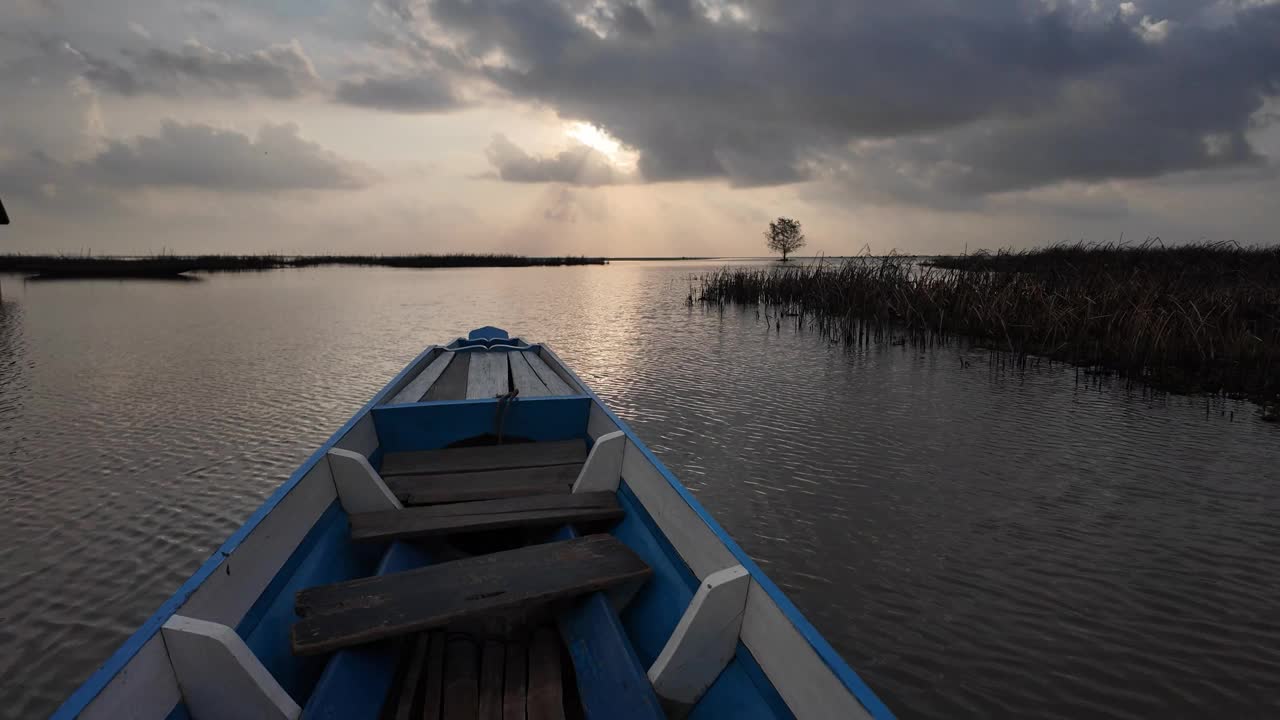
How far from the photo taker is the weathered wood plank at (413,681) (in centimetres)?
190

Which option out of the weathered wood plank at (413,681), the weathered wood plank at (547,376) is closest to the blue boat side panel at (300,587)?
the weathered wood plank at (413,681)

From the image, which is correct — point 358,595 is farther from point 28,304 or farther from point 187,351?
point 28,304

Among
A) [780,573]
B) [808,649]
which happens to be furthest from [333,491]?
[780,573]

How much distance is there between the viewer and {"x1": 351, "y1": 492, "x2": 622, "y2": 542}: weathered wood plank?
9.49 feet

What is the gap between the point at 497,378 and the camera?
5.78 meters

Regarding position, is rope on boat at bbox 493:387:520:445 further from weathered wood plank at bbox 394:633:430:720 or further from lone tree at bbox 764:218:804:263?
lone tree at bbox 764:218:804:263

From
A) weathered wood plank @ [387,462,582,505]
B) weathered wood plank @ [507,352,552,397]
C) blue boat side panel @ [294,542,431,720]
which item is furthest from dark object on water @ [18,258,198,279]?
blue boat side panel @ [294,542,431,720]

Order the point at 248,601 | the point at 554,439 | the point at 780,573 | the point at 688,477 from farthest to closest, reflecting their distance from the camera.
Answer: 1. the point at 688,477
2. the point at 554,439
3. the point at 780,573
4. the point at 248,601

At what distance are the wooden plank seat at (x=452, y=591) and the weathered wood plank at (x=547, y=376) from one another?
8.74 feet

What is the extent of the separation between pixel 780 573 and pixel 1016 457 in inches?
143

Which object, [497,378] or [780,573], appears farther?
[497,378]

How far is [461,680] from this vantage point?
80.0 inches

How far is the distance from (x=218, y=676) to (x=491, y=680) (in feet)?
2.66

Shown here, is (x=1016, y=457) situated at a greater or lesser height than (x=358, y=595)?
lesser
